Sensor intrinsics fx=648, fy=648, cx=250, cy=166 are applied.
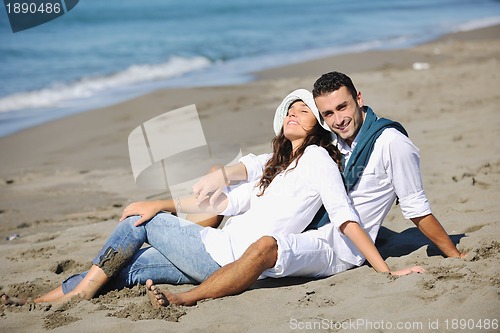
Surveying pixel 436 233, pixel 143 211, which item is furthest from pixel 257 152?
pixel 436 233

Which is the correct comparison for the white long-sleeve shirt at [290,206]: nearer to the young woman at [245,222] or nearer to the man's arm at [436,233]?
the young woman at [245,222]

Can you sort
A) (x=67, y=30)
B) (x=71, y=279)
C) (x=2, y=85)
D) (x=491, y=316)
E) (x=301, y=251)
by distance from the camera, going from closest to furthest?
(x=491, y=316)
(x=301, y=251)
(x=71, y=279)
(x=2, y=85)
(x=67, y=30)

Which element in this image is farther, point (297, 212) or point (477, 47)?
point (477, 47)

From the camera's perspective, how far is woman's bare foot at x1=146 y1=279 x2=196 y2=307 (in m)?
3.58

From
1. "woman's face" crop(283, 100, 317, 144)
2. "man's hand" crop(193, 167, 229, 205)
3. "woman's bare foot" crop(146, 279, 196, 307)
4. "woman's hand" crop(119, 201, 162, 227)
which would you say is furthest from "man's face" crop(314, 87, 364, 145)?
"woman's bare foot" crop(146, 279, 196, 307)

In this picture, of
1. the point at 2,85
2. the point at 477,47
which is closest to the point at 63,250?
the point at 2,85

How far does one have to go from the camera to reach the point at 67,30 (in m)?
24.3

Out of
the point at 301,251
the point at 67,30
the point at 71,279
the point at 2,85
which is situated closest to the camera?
the point at 301,251

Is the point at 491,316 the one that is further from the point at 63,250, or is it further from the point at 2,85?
the point at 2,85

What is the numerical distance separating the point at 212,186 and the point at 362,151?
3.24 ft

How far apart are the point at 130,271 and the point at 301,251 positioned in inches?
44.3

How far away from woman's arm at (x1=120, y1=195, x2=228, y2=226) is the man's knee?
573mm

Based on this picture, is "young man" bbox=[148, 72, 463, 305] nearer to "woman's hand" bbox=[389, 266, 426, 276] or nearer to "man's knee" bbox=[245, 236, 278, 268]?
"man's knee" bbox=[245, 236, 278, 268]

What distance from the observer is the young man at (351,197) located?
12.0 feet
